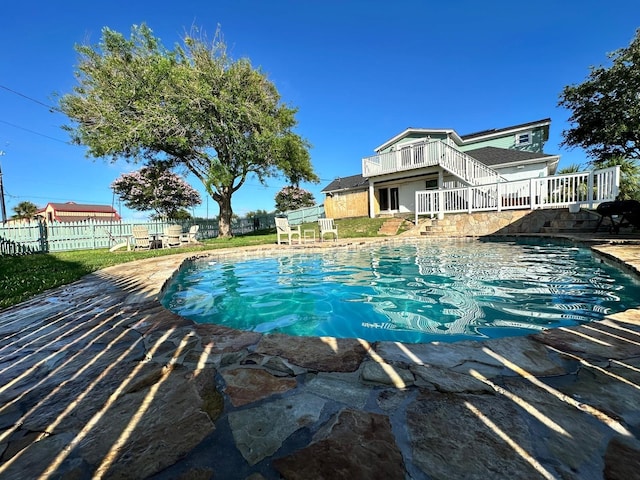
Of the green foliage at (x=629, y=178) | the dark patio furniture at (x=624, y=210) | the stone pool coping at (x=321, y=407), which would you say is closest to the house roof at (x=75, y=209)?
the stone pool coping at (x=321, y=407)

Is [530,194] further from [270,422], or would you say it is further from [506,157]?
[270,422]

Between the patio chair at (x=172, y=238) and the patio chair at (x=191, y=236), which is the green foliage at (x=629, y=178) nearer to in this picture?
the patio chair at (x=191, y=236)

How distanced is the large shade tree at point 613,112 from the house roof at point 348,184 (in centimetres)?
1249

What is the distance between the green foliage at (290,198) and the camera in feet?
117

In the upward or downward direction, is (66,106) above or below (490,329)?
above

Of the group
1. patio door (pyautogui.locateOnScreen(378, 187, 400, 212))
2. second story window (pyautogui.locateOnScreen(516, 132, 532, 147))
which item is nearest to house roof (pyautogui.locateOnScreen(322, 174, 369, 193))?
patio door (pyautogui.locateOnScreen(378, 187, 400, 212))

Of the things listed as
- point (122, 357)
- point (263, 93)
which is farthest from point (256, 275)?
point (263, 93)

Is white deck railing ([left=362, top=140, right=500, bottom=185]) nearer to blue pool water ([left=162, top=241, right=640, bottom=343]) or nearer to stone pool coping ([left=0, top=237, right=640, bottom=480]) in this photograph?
blue pool water ([left=162, top=241, right=640, bottom=343])

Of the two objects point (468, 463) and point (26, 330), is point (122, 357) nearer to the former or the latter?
point (26, 330)

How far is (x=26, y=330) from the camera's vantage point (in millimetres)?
2664

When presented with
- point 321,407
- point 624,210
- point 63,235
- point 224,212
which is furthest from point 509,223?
point 63,235

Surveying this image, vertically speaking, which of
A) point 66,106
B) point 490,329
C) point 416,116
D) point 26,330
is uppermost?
point 416,116

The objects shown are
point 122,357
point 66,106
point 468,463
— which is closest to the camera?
point 468,463

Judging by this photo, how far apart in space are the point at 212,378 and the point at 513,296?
13.2 feet
